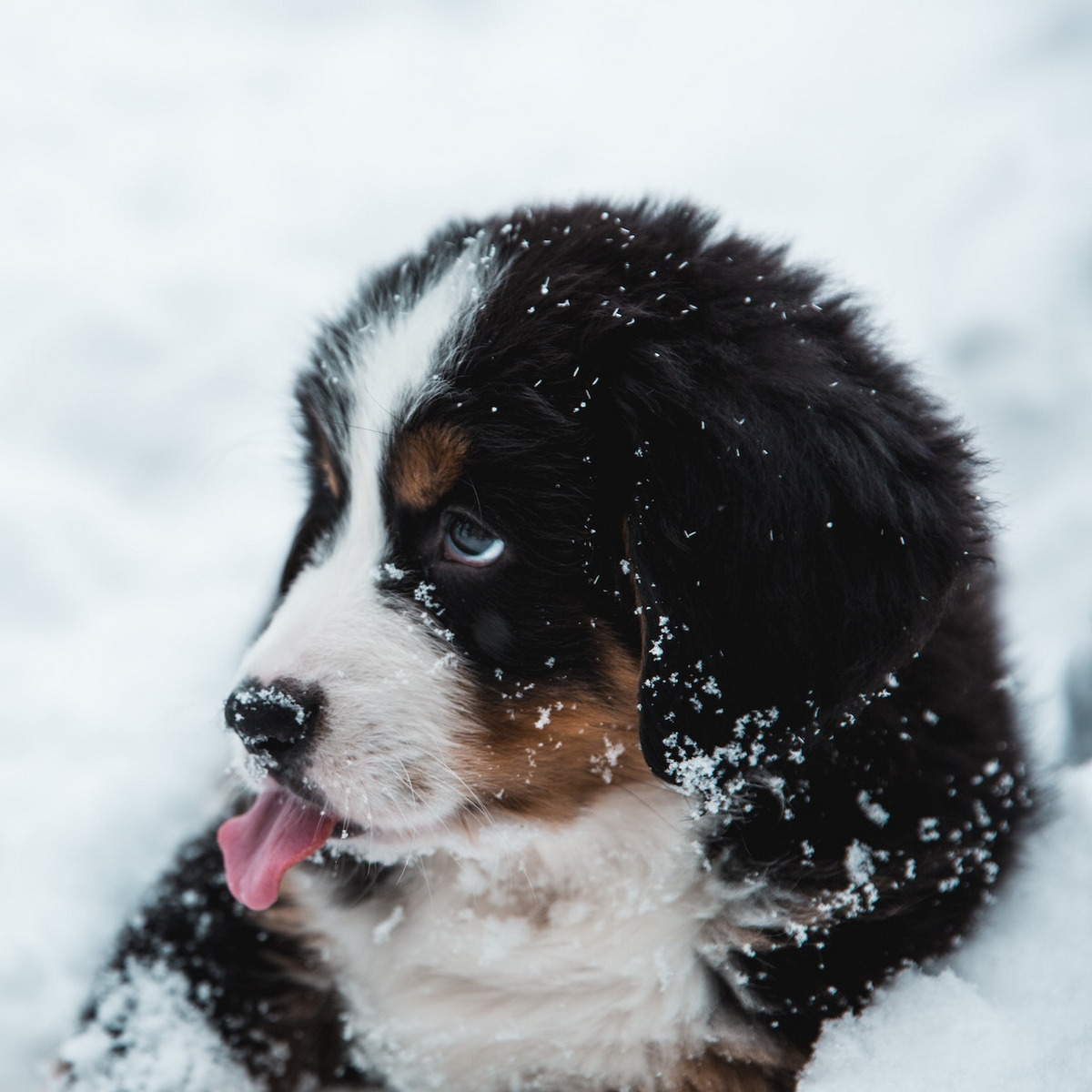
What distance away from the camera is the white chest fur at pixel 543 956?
2.10 meters

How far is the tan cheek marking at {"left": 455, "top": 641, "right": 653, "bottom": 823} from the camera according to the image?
200cm

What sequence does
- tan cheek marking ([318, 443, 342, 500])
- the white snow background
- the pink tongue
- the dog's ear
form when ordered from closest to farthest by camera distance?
the dog's ear
the pink tongue
tan cheek marking ([318, 443, 342, 500])
the white snow background

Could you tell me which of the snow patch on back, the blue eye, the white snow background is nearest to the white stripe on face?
the blue eye

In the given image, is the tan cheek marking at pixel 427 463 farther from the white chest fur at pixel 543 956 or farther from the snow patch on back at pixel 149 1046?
the snow patch on back at pixel 149 1046

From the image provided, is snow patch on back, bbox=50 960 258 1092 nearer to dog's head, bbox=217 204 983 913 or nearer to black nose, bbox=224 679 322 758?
dog's head, bbox=217 204 983 913

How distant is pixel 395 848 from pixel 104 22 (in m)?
5.75

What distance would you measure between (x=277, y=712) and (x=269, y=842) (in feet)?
1.25

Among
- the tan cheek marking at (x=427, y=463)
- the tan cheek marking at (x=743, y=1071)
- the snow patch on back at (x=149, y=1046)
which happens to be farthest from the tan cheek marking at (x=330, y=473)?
the tan cheek marking at (x=743, y=1071)

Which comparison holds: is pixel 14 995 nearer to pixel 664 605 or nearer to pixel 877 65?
pixel 664 605

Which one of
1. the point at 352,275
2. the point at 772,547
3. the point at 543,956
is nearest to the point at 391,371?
the point at 772,547

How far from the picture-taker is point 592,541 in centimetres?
196

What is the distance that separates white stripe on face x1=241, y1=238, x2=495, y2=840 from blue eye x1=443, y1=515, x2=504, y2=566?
124 millimetres

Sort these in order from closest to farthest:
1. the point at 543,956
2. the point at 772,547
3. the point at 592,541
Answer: the point at 772,547, the point at 592,541, the point at 543,956

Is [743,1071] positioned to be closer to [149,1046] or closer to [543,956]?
[543,956]
